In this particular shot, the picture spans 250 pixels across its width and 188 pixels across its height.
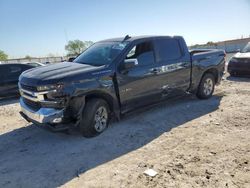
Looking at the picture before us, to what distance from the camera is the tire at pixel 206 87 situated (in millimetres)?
7984

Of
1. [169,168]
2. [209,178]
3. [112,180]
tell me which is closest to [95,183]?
[112,180]

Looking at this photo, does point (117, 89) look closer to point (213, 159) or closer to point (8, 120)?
point (213, 159)

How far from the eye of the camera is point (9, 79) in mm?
10102

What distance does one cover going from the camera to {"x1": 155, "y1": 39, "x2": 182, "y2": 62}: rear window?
6.53 metres

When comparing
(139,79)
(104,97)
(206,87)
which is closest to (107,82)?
(104,97)

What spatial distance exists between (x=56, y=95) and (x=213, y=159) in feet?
9.22

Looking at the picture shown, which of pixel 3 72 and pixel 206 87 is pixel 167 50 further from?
pixel 3 72

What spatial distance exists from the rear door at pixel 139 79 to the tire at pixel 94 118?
1.58 feet

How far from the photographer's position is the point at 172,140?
5.12 m

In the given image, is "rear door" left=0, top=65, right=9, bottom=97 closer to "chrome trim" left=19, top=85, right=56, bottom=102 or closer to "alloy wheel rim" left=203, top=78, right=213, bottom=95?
"chrome trim" left=19, top=85, right=56, bottom=102

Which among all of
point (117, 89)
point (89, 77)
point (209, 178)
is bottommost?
point (209, 178)

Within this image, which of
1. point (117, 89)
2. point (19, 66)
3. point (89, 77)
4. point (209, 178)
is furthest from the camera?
point (19, 66)

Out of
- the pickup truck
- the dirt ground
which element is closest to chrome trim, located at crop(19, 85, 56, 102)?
the pickup truck

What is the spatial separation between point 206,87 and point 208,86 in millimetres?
99
